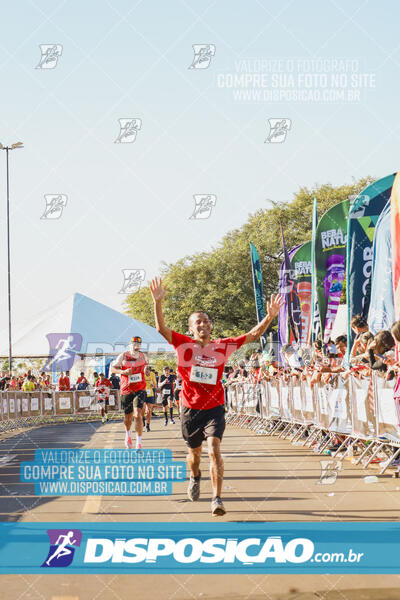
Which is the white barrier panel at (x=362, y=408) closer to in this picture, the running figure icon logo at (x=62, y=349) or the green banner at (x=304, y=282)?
the green banner at (x=304, y=282)

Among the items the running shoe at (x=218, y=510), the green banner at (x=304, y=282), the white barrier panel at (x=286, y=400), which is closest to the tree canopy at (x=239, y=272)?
the green banner at (x=304, y=282)

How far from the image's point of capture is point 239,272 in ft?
191

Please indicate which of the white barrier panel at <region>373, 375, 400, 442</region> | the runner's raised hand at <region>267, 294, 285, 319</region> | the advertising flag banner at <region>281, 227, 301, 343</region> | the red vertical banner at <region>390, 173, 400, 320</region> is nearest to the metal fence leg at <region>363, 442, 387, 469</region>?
the white barrier panel at <region>373, 375, 400, 442</region>

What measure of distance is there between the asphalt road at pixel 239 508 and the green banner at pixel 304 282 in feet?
15.9

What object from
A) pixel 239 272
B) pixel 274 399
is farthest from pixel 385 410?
pixel 239 272

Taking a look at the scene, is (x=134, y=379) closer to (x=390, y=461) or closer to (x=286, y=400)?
(x=286, y=400)

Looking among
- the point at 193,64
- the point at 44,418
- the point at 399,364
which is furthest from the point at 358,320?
the point at 44,418

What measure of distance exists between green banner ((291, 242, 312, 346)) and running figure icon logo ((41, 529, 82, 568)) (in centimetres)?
1489

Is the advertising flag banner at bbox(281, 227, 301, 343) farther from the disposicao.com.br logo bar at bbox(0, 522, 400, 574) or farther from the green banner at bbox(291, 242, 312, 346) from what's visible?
the disposicao.com.br logo bar at bbox(0, 522, 400, 574)

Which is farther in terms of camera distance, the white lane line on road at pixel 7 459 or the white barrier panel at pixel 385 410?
the white lane line on road at pixel 7 459

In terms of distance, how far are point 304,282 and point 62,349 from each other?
17.9 meters

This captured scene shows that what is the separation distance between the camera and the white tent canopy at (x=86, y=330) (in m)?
40.6

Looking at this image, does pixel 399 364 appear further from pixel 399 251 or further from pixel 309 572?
pixel 309 572

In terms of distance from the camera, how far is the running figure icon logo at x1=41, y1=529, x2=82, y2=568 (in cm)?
625
